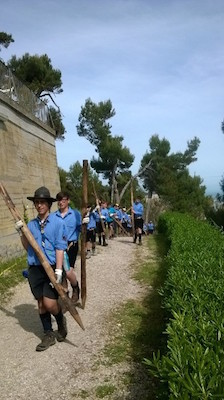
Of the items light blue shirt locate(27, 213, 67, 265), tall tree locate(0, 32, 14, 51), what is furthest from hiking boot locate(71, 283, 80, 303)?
tall tree locate(0, 32, 14, 51)

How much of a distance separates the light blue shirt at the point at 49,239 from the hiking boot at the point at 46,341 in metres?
0.96

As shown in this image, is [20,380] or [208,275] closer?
[20,380]

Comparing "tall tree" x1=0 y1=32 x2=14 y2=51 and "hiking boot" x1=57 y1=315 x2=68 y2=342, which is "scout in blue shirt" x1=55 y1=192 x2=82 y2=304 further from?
"tall tree" x1=0 y1=32 x2=14 y2=51

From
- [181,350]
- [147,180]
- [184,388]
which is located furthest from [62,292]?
[147,180]

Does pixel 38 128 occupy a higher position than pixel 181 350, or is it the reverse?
pixel 38 128

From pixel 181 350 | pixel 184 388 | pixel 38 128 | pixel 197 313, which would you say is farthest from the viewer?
pixel 38 128

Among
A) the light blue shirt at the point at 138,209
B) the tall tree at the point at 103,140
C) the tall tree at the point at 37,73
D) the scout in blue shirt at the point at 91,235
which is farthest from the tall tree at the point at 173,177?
the scout in blue shirt at the point at 91,235

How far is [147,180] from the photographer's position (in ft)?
175

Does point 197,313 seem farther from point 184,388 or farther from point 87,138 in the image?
point 87,138

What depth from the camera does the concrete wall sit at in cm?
1284

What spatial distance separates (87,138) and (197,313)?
141 ft

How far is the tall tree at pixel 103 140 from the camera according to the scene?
4506 cm

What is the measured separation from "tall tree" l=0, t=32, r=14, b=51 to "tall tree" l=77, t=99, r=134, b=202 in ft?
57.5

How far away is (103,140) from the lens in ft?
148
